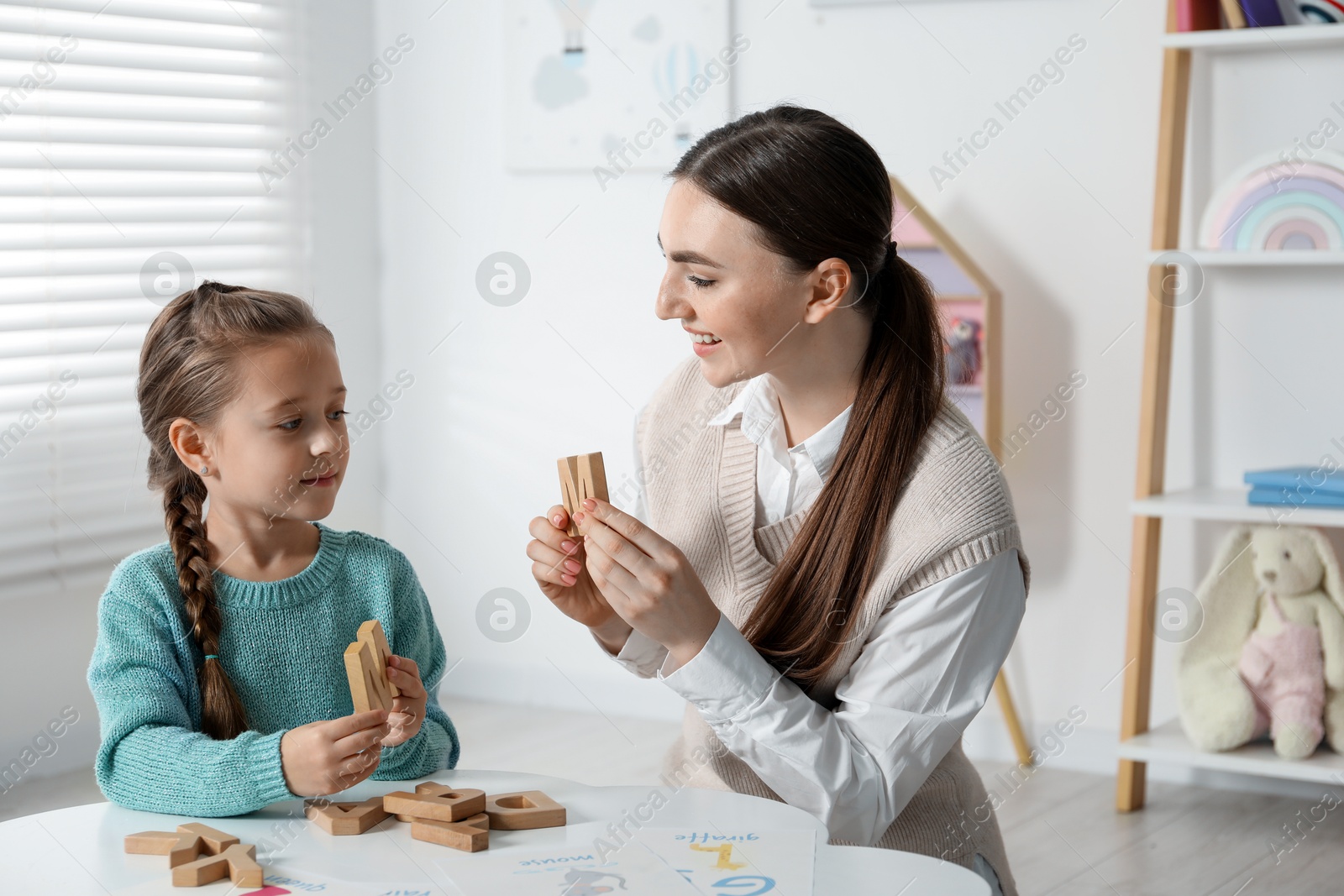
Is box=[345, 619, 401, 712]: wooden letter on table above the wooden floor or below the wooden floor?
above

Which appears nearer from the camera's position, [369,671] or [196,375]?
[369,671]

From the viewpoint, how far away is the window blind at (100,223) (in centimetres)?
299

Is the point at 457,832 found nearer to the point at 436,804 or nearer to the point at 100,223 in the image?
the point at 436,804

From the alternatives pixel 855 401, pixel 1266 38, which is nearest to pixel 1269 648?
pixel 1266 38

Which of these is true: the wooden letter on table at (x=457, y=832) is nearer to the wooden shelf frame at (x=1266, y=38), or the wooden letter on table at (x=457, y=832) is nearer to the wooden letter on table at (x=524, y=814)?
the wooden letter on table at (x=524, y=814)

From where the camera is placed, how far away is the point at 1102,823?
2777mm

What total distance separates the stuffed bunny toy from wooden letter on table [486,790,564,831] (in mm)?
1958

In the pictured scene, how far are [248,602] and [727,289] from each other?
0.63 metres

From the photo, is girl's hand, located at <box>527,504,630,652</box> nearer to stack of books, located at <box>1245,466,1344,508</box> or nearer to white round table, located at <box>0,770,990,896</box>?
white round table, located at <box>0,770,990,896</box>

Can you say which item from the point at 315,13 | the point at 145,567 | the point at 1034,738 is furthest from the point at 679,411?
the point at 315,13

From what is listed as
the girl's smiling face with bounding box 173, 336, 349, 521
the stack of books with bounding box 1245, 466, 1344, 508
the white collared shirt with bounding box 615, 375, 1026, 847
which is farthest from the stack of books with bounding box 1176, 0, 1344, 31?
the girl's smiling face with bounding box 173, 336, 349, 521

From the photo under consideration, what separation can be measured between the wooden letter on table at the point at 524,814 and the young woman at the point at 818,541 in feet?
→ 0.71

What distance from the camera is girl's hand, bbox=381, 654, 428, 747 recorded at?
1.33 m

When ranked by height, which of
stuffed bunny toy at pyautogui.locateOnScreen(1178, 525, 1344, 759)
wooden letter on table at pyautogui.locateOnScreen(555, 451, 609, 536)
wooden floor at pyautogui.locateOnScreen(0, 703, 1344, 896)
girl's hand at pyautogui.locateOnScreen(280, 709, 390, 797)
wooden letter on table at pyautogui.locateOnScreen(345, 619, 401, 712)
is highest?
wooden letter on table at pyautogui.locateOnScreen(555, 451, 609, 536)
